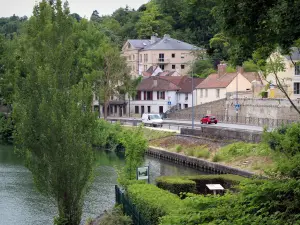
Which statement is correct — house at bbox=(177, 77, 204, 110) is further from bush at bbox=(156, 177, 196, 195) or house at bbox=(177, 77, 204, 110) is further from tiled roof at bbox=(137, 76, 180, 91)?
bush at bbox=(156, 177, 196, 195)

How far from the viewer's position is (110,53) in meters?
76.7

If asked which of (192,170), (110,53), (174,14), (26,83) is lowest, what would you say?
(192,170)

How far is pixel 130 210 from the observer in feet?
81.5

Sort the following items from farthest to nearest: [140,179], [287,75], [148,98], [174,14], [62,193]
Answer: [174,14] < [148,98] < [287,75] < [140,179] < [62,193]

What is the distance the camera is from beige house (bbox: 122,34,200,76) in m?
114

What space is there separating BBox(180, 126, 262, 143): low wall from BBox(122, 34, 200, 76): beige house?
2174 inches

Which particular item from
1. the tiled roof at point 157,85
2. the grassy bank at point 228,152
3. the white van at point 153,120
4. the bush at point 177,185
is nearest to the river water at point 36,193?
the grassy bank at point 228,152

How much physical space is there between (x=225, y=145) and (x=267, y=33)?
1400 inches

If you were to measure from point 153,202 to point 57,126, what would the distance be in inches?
232

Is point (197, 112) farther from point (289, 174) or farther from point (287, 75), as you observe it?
point (289, 174)

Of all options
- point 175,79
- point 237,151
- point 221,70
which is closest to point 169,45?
point 175,79

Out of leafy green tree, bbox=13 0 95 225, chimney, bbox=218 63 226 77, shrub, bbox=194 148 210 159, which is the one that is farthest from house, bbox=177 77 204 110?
leafy green tree, bbox=13 0 95 225

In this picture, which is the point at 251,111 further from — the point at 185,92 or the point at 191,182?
the point at 191,182

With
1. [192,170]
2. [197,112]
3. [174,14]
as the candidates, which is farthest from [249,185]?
[174,14]
